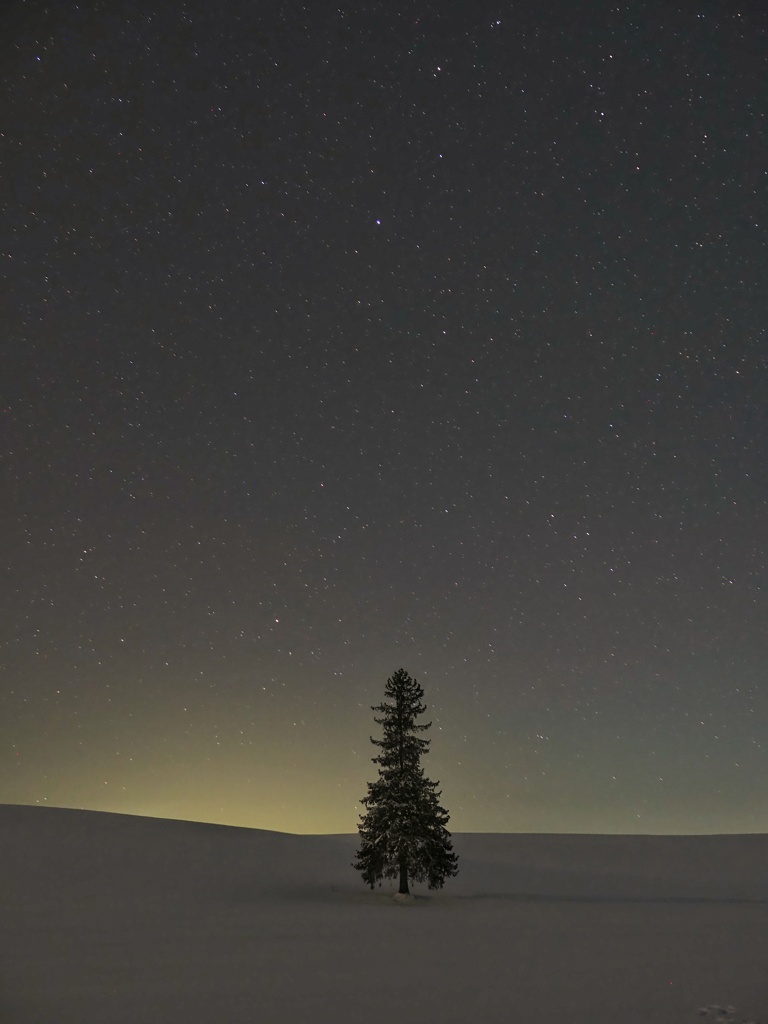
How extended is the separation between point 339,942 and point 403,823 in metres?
9.57

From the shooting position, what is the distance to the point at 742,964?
615 inches

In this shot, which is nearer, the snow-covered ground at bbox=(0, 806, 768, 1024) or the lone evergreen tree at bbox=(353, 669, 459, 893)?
the snow-covered ground at bbox=(0, 806, 768, 1024)

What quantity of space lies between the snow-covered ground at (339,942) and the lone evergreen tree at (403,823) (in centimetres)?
106

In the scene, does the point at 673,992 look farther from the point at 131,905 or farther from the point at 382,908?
the point at 131,905

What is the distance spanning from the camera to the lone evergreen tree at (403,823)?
2706 cm

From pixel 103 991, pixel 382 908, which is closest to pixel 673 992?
pixel 103 991

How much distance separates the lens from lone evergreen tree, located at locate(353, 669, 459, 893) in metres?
27.1

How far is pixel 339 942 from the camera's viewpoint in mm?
17938

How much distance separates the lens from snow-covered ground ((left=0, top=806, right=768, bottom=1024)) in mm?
12477

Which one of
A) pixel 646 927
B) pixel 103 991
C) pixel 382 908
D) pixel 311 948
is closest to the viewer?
pixel 103 991

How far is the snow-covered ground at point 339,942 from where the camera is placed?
1248 centimetres

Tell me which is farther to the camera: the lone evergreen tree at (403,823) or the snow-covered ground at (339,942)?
the lone evergreen tree at (403,823)

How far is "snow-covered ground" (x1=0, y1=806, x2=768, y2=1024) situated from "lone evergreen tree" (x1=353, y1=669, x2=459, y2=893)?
1064mm

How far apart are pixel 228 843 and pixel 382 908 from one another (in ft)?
63.8
